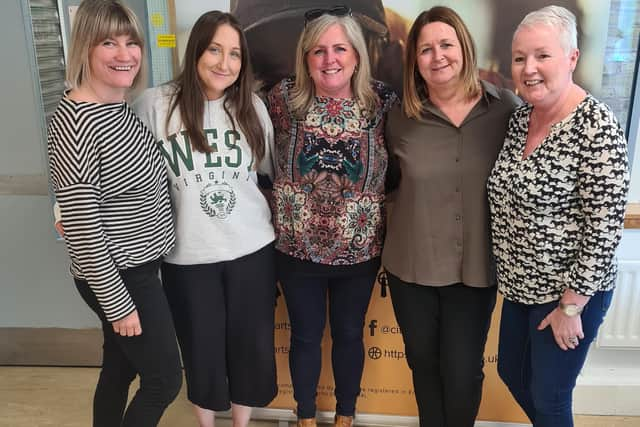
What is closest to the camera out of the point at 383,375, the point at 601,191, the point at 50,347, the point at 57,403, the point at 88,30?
the point at 601,191

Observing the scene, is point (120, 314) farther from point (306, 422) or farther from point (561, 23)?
point (561, 23)

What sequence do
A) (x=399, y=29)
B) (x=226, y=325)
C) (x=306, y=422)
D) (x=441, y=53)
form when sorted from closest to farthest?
(x=441, y=53)
(x=226, y=325)
(x=399, y=29)
(x=306, y=422)

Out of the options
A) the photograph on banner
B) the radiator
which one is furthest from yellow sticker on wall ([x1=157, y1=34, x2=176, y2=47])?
the radiator

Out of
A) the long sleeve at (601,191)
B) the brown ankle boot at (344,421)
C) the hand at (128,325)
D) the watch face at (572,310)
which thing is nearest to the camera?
the long sleeve at (601,191)

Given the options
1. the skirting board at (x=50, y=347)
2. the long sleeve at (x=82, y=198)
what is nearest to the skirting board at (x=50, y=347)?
the skirting board at (x=50, y=347)

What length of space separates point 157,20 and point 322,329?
1.29m

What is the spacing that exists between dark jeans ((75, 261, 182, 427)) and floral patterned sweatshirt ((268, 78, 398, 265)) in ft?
1.55

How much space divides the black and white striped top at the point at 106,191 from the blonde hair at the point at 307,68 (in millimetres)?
505

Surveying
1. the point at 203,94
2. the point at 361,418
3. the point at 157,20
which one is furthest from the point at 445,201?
the point at 157,20

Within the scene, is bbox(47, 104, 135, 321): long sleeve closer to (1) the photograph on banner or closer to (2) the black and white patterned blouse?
(1) the photograph on banner

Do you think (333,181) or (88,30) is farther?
(333,181)

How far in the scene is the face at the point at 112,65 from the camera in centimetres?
137

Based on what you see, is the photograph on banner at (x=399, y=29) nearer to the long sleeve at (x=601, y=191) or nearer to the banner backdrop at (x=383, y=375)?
the long sleeve at (x=601, y=191)

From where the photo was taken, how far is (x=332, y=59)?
1610 millimetres
